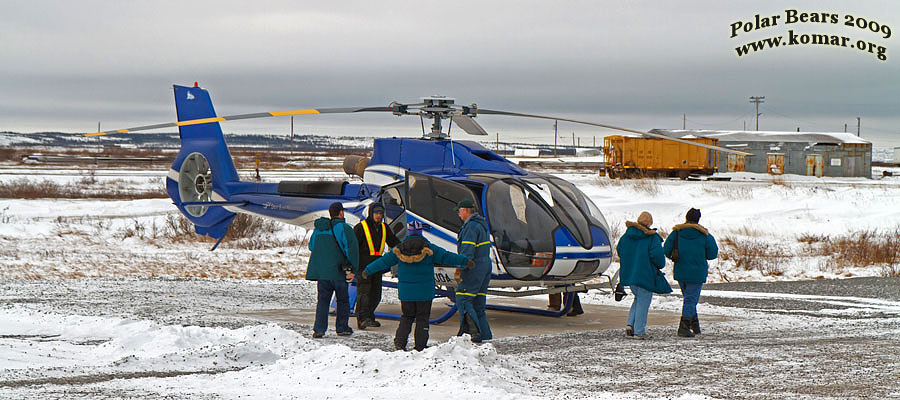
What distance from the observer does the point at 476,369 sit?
23.5ft

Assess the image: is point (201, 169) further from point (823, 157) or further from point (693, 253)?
point (823, 157)

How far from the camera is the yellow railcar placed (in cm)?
5000

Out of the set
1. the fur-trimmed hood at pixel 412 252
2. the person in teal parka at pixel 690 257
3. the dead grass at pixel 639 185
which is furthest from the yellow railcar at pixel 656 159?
the fur-trimmed hood at pixel 412 252

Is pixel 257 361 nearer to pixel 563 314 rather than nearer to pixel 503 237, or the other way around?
pixel 503 237

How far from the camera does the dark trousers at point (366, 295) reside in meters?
10.7

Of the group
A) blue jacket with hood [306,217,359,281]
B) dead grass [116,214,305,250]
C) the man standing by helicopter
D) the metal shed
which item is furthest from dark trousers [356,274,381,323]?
the metal shed

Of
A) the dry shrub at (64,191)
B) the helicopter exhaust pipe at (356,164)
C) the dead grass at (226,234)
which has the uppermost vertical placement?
the helicopter exhaust pipe at (356,164)

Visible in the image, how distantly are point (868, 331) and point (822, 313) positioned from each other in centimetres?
195

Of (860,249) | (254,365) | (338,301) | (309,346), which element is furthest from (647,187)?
(254,365)

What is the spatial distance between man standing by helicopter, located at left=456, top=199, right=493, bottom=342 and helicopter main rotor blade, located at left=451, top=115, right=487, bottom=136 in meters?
2.51

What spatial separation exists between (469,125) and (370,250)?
257 cm

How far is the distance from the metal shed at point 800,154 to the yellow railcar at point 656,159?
7.25 feet

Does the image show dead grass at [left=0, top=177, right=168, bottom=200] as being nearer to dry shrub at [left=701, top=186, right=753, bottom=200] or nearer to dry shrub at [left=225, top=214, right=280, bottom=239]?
dry shrub at [left=225, top=214, right=280, bottom=239]

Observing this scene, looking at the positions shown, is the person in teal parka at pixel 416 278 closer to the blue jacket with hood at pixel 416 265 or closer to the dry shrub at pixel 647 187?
the blue jacket with hood at pixel 416 265
